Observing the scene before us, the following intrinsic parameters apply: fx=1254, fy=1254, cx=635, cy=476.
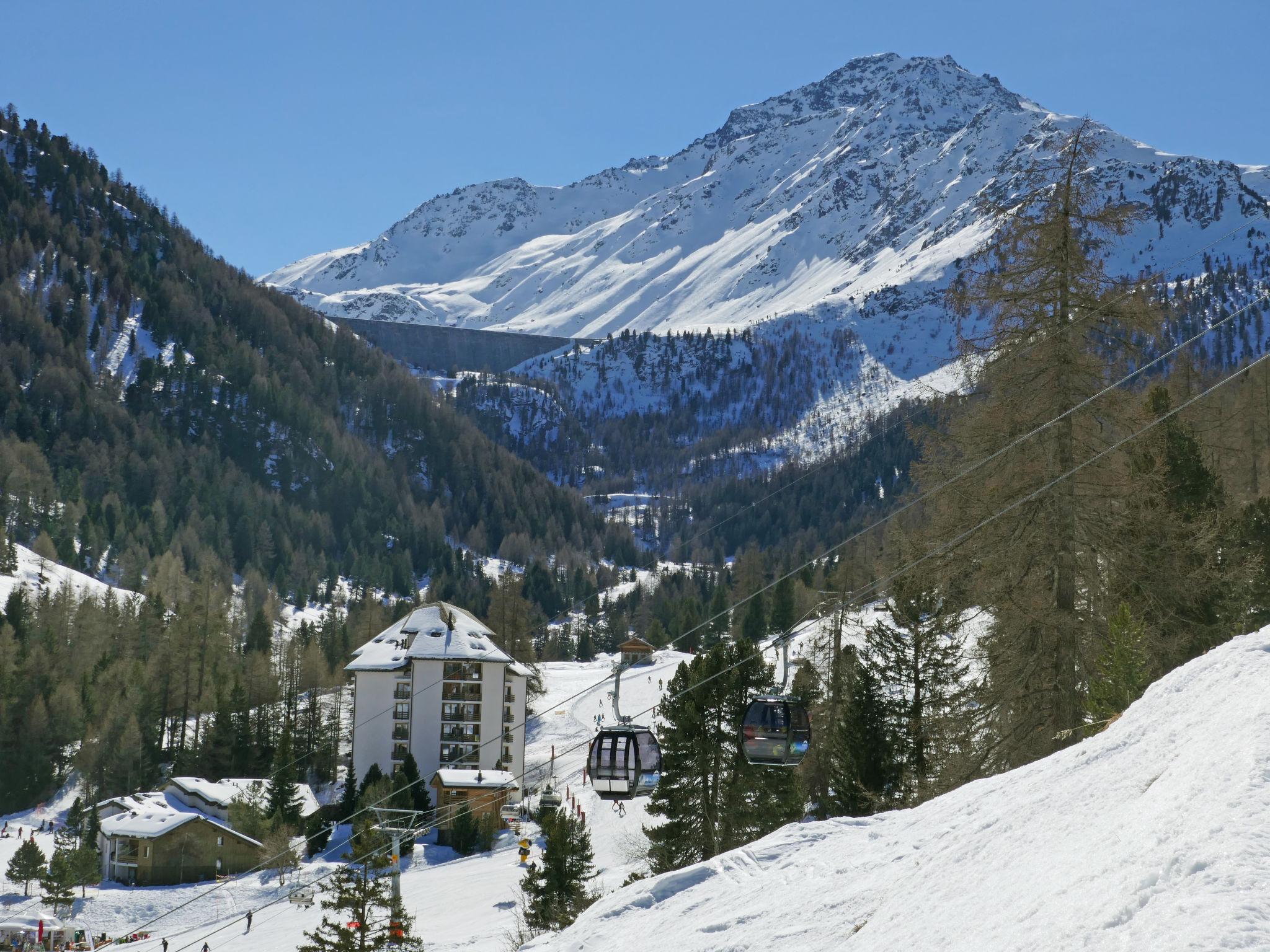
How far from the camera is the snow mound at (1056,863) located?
696 cm

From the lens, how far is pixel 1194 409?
33.9 metres

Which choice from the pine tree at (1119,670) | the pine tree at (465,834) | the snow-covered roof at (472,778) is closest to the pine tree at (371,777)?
the snow-covered roof at (472,778)

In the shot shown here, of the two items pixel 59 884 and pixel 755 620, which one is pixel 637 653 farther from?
pixel 59 884

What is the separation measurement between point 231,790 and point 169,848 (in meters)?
8.22

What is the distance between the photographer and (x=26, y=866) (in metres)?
56.6

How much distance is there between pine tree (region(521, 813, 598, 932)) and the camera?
3080 centimetres

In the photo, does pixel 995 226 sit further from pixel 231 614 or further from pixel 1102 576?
pixel 231 614

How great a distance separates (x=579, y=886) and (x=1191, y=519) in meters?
17.3

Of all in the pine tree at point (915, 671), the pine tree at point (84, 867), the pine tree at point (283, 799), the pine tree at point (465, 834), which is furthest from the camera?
the pine tree at point (283, 799)

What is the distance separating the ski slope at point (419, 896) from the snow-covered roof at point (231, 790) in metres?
6.57

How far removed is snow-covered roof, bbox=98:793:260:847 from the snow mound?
177ft

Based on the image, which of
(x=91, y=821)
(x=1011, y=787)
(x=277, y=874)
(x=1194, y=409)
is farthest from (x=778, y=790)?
(x=91, y=821)

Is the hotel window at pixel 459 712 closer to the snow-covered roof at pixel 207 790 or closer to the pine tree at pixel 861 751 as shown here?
the snow-covered roof at pixel 207 790

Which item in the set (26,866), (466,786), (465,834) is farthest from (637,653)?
(26,866)
